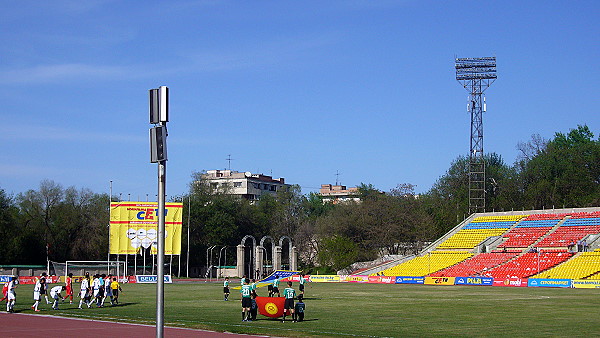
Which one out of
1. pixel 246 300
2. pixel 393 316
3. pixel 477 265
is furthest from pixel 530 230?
pixel 246 300

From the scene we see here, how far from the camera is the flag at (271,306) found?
33.0 meters

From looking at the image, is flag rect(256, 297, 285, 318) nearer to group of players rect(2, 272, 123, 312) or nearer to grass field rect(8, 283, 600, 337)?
grass field rect(8, 283, 600, 337)

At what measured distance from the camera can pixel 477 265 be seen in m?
86.8

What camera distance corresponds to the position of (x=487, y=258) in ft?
293

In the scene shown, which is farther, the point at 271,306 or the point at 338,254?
the point at 338,254

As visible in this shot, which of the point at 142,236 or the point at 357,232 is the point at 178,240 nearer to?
the point at 142,236

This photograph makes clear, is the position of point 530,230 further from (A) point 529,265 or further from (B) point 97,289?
(B) point 97,289

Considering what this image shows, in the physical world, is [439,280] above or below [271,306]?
below

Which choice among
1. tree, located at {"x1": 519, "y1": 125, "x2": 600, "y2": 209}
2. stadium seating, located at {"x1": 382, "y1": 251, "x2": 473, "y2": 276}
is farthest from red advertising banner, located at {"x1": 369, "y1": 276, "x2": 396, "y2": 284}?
tree, located at {"x1": 519, "y1": 125, "x2": 600, "y2": 209}

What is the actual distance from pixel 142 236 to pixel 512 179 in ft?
243

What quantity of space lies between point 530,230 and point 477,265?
12.1m

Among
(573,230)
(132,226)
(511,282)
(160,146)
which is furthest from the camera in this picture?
(573,230)

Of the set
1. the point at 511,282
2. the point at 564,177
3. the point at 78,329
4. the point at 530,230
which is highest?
the point at 564,177

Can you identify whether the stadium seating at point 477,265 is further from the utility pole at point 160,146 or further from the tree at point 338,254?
the utility pole at point 160,146
